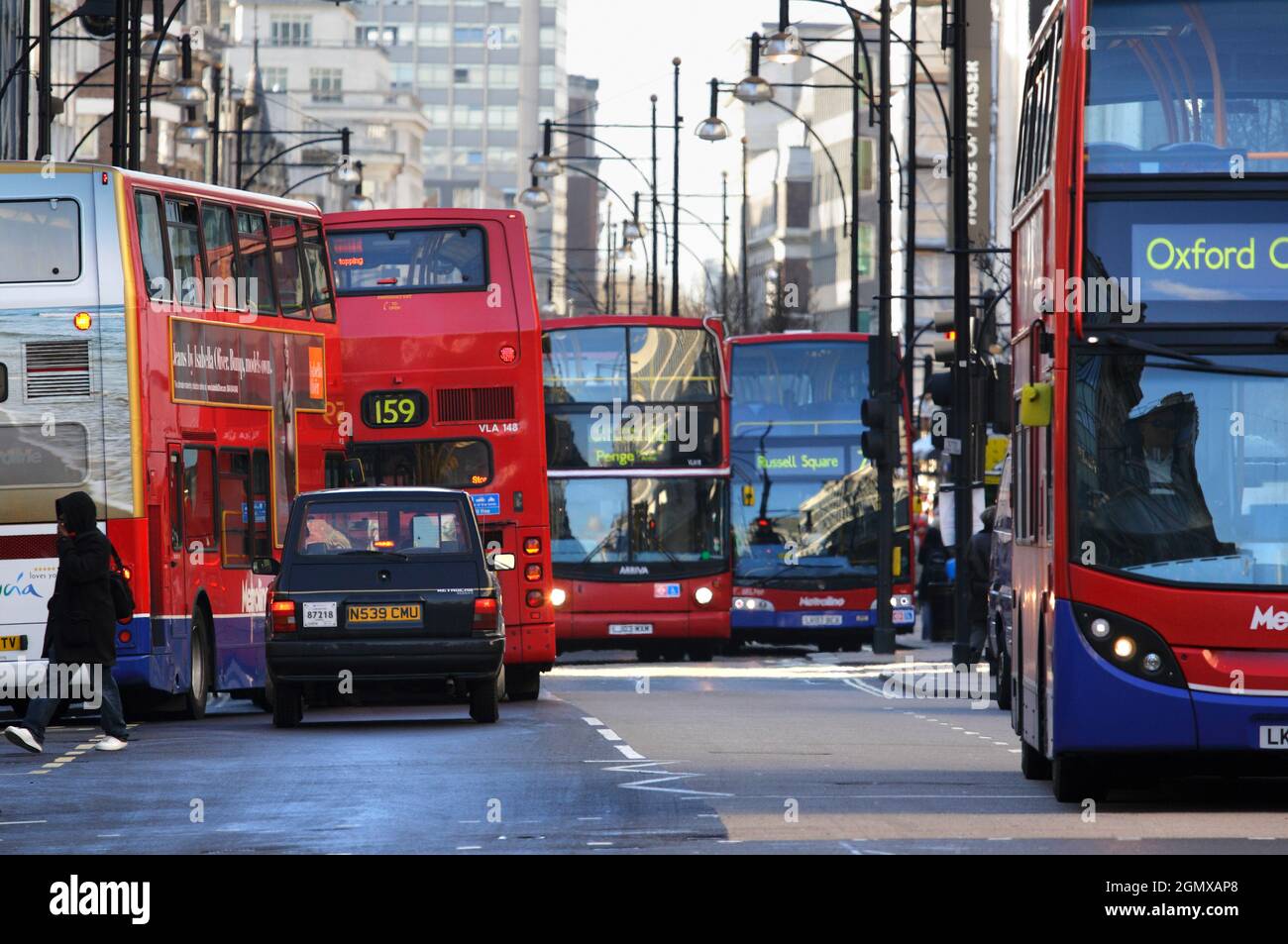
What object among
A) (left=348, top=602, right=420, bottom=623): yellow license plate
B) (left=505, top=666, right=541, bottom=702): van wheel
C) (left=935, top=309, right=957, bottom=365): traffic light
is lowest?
(left=505, top=666, right=541, bottom=702): van wheel

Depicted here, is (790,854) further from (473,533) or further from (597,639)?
(597,639)

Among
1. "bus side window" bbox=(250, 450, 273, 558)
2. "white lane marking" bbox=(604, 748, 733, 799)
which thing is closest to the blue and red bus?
"bus side window" bbox=(250, 450, 273, 558)

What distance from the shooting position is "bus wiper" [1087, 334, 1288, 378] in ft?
49.0

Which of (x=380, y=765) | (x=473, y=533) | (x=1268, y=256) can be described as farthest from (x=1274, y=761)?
(x=473, y=533)

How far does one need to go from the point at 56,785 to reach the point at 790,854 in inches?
260

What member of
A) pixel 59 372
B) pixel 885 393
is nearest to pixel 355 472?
pixel 59 372

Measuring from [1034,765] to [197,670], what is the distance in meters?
9.80

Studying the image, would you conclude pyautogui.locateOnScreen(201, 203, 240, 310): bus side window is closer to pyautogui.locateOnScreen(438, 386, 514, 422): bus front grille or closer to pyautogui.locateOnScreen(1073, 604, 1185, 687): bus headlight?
pyautogui.locateOnScreen(438, 386, 514, 422): bus front grille

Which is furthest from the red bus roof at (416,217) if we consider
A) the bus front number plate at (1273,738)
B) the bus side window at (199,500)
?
the bus front number plate at (1273,738)

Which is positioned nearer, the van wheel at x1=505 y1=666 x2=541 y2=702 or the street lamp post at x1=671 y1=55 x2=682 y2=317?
the van wheel at x1=505 y1=666 x2=541 y2=702

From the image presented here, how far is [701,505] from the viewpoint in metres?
39.9

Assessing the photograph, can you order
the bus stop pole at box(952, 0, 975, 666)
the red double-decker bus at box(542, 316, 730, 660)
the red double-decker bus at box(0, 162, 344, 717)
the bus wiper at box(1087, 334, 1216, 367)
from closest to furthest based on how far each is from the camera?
the bus wiper at box(1087, 334, 1216, 367), the red double-decker bus at box(0, 162, 344, 717), the bus stop pole at box(952, 0, 975, 666), the red double-decker bus at box(542, 316, 730, 660)

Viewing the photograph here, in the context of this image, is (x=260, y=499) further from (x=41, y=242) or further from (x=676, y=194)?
(x=676, y=194)

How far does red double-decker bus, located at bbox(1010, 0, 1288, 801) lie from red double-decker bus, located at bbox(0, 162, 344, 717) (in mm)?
10315
